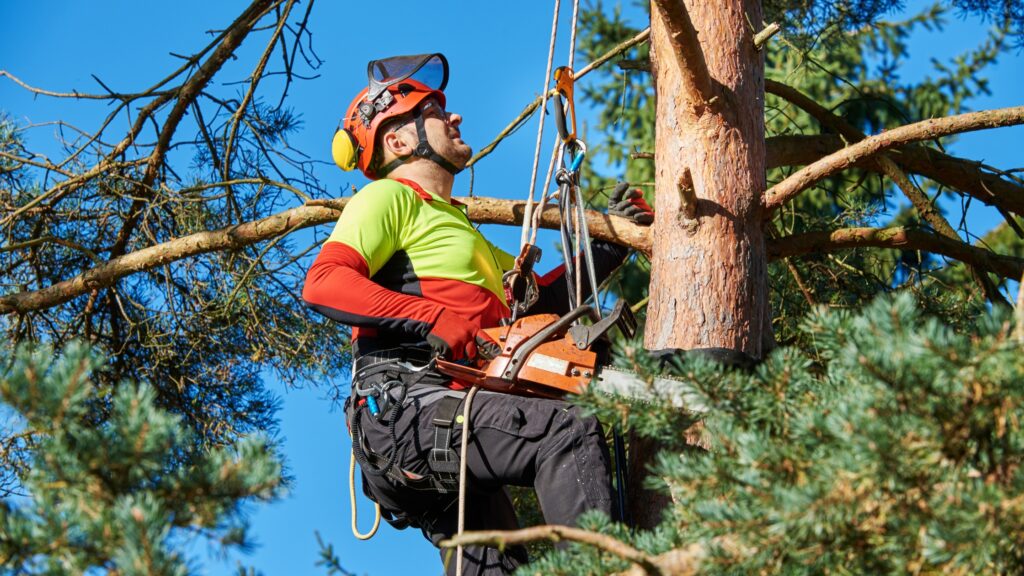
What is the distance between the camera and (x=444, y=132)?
163 inches

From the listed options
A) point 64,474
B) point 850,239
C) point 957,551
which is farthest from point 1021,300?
point 850,239

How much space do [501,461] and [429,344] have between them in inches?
19.3

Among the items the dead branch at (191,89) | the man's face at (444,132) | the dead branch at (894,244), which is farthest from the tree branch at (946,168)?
the dead branch at (191,89)

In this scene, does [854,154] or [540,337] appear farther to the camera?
[854,154]

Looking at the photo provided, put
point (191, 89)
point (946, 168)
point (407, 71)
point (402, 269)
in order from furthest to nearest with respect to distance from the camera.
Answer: point (191, 89) → point (946, 168) → point (407, 71) → point (402, 269)

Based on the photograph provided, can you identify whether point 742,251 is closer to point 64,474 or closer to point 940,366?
point 940,366

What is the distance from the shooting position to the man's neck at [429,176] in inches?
159

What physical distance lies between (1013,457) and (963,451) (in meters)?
0.08

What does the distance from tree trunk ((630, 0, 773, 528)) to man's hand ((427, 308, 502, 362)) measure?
0.48 metres

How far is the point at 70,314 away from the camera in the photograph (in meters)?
5.63

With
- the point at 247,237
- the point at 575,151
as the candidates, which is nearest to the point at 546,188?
the point at 575,151

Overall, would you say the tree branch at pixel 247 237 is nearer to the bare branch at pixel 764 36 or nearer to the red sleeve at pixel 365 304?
the bare branch at pixel 764 36

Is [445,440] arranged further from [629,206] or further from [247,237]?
[247,237]

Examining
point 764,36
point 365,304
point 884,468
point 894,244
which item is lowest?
point 884,468
